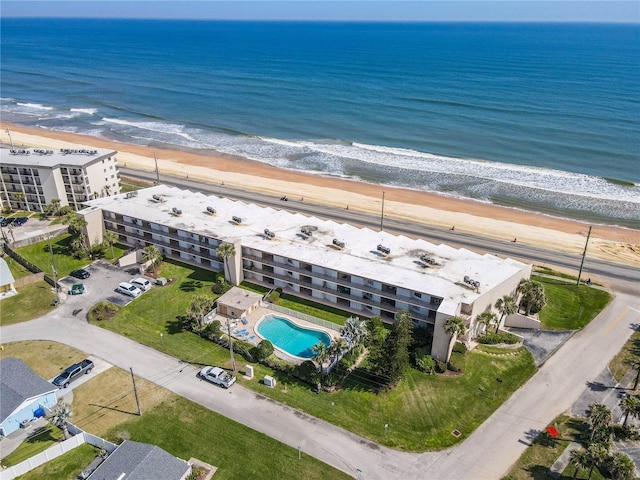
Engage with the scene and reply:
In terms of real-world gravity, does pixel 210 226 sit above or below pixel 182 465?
above

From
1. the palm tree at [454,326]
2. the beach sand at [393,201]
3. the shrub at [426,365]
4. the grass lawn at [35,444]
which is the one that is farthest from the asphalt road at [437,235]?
the grass lawn at [35,444]

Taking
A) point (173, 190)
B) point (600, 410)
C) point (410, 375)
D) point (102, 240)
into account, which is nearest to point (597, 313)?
point (600, 410)

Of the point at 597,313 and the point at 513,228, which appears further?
the point at 513,228

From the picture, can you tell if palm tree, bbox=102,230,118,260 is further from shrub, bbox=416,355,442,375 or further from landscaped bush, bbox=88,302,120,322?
shrub, bbox=416,355,442,375

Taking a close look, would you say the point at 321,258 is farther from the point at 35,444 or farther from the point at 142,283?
the point at 35,444

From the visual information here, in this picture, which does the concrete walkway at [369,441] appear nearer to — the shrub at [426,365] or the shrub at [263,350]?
the shrub at [263,350]

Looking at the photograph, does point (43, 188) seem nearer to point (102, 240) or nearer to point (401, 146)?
point (102, 240)

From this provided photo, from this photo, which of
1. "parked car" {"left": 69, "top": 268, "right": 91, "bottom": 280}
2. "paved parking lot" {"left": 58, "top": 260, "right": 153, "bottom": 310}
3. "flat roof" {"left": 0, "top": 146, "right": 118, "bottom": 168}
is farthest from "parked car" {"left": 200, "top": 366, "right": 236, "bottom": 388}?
"flat roof" {"left": 0, "top": 146, "right": 118, "bottom": 168}
